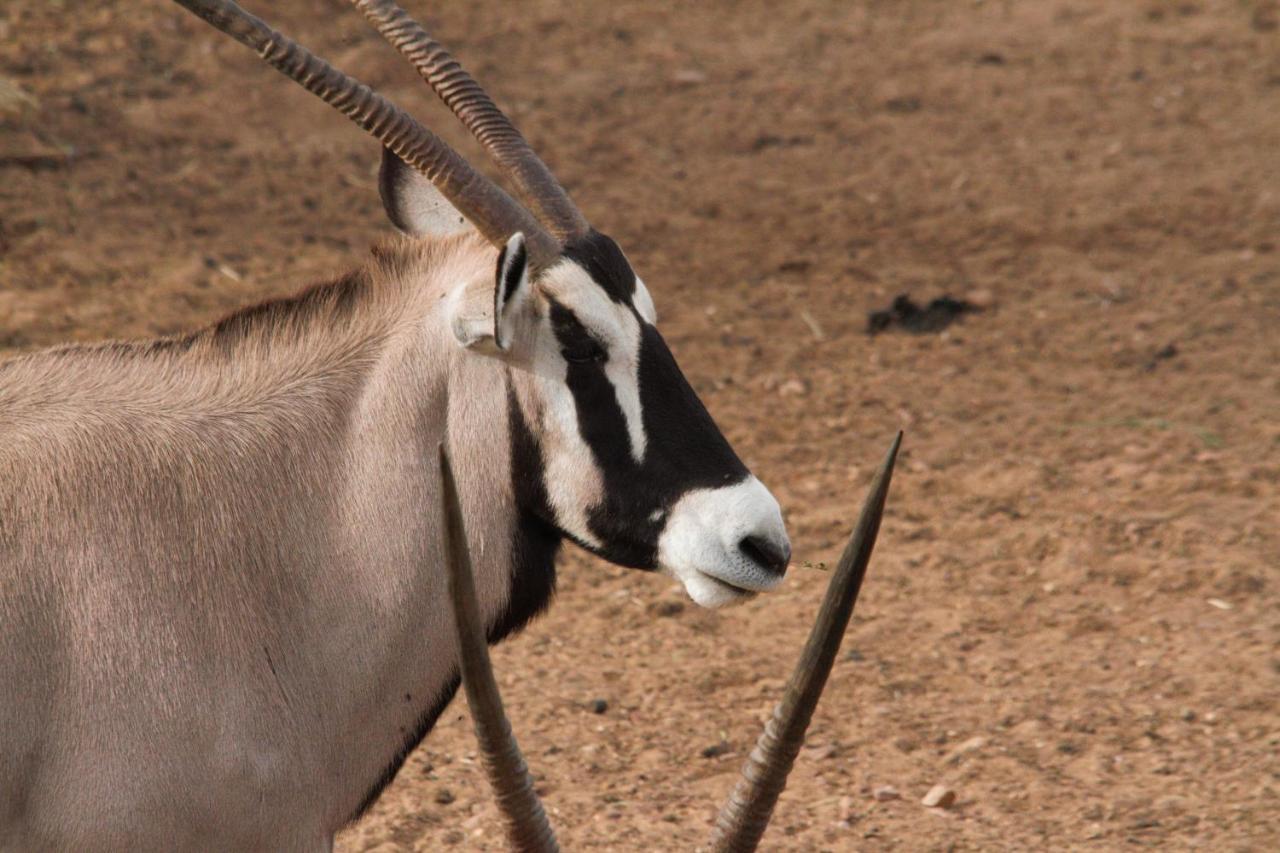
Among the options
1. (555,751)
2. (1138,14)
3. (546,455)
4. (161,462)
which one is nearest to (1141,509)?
(555,751)

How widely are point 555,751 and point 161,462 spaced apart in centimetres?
213

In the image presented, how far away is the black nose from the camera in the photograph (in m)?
3.27

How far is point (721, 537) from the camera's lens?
3.27m

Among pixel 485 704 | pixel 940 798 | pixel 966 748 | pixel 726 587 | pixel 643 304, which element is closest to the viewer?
pixel 485 704

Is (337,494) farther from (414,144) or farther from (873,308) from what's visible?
(873,308)

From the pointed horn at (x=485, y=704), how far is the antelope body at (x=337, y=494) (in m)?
0.33

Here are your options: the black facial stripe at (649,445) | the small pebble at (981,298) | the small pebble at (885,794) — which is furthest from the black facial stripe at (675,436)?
the small pebble at (981,298)

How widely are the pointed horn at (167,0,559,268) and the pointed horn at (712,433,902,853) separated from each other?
0.85m

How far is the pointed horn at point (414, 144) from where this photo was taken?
332 cm

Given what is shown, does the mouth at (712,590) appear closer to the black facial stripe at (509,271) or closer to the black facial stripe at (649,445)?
the black facial stripe at (649,445)

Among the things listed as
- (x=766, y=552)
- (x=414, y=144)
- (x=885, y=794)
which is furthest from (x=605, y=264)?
(x=885, y=794)

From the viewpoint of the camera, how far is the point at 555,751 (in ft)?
16.6

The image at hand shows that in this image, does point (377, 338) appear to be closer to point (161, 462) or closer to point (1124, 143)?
point (161, 462)

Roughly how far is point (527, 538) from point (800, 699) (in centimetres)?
69
